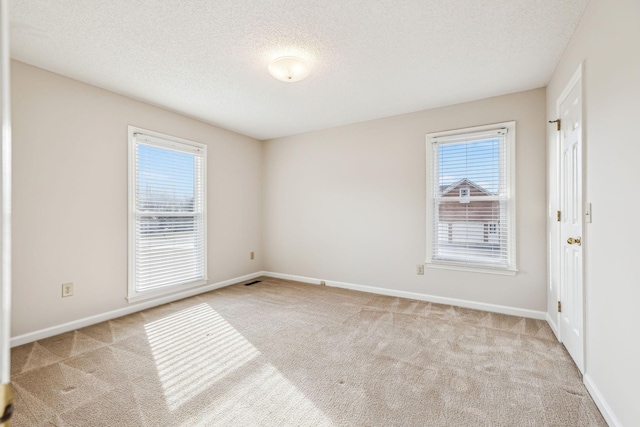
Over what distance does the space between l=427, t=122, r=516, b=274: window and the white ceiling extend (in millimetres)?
540

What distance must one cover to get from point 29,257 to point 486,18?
14.2ft

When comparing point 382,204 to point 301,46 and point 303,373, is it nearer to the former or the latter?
point 301,46

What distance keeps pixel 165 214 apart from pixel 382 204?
9.60 ft

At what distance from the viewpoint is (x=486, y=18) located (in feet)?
6.81

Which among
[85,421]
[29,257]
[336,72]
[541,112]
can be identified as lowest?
[85,421]

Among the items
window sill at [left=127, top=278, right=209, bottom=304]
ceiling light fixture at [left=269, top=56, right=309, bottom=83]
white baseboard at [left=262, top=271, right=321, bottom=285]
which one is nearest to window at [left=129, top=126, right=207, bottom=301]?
window sill at [left=127, top=278, right=209, bottom=304]

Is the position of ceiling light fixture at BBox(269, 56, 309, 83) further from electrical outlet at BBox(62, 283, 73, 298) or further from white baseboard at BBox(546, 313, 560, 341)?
white baseboard at BBox(546, 313, 560, 341)

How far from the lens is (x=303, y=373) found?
2.16 metres

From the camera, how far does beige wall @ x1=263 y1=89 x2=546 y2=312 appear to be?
3199 millimetres

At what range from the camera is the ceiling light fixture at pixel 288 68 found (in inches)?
98.4

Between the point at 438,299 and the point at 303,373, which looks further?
the point at 438,299

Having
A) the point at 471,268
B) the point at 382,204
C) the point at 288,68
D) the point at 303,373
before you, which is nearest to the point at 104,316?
the point at 303,373

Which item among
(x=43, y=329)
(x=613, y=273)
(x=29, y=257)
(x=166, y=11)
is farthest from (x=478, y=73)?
(x=43, y=329)

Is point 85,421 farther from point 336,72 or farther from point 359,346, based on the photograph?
point 336,72
